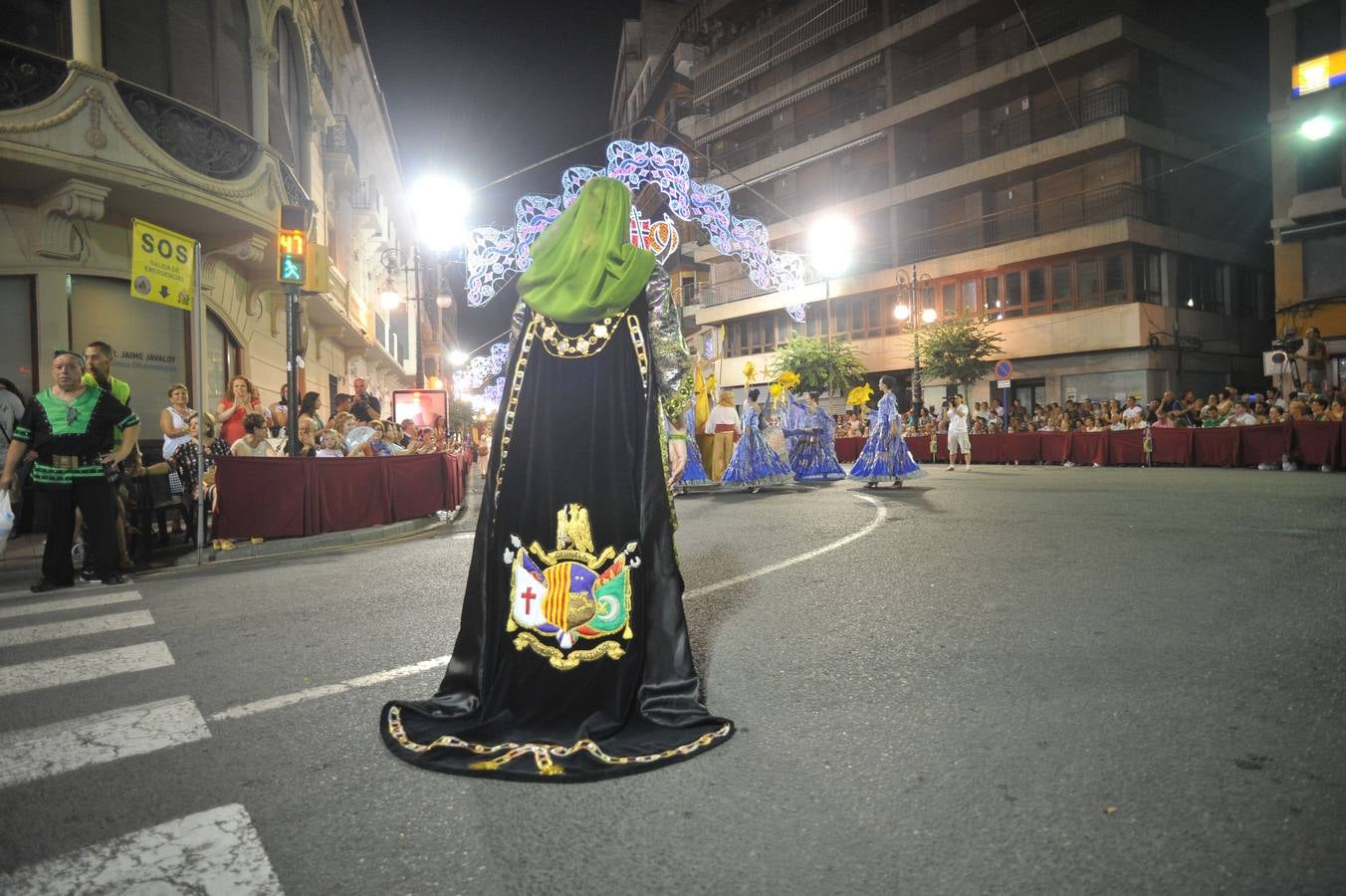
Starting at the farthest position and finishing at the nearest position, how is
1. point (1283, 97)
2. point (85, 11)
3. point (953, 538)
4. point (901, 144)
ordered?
1. point (901, 144)
2. point (1283, 97)
3. point (85, 11)
4. point (953, 538)

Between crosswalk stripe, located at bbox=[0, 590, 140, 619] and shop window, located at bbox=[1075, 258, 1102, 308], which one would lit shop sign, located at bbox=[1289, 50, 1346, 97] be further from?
crosswalk stripe, located at bbox=[0, 590, 140, 619]

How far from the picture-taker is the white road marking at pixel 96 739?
3.09 meters

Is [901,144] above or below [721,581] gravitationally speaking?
above

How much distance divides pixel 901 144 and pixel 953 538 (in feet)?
113

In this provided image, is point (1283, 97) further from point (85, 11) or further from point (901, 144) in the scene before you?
point (85, 11)

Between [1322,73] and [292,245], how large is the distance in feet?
63.0

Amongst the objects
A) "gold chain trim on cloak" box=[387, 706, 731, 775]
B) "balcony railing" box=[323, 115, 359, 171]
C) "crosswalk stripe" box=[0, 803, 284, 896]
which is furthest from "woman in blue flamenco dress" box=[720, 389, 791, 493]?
"balcony railing" box=[323, 115, 359, 171]

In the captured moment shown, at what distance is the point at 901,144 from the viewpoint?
124 feet

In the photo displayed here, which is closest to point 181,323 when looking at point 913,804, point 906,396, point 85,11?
point 85,11

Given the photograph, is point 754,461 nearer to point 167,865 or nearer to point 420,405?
point 420,405

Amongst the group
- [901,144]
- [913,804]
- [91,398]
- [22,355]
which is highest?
[901,144]

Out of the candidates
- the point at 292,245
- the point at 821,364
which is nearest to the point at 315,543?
the point at 292,245

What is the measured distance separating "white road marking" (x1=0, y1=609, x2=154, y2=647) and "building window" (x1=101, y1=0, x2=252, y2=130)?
433 inches

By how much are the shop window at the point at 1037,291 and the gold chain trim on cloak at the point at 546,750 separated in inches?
1332
